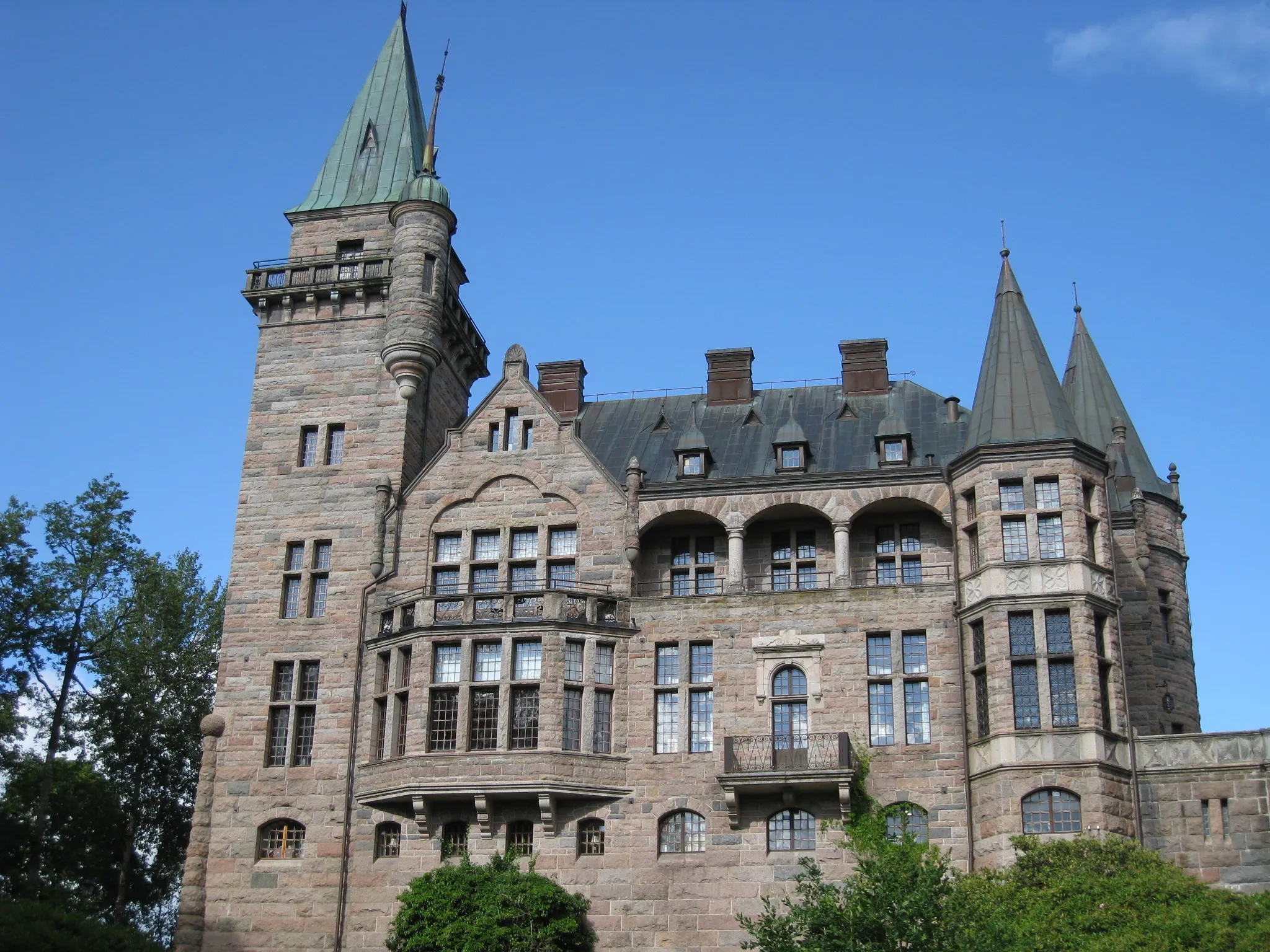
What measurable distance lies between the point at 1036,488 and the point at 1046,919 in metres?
11.7

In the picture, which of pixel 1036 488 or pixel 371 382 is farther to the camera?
pixel 371 382

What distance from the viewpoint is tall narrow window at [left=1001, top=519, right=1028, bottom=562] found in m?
36.9

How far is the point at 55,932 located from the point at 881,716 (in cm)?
1895

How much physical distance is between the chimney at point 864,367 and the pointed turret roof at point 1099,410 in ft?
17.1

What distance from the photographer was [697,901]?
118 ft

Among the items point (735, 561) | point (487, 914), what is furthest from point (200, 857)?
point (735, 561)

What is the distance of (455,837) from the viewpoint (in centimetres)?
3794

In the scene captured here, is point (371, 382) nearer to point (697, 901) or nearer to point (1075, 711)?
point (697, 901)

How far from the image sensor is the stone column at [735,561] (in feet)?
130

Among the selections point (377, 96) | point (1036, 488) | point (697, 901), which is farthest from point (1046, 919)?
point (377, 96)

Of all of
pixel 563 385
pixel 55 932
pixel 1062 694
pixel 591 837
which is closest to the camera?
pixel 55 932

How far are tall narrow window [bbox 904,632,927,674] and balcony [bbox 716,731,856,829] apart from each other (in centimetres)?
249

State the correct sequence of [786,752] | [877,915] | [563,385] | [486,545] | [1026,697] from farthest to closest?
1. [563,385]
2. [486,545]
3. [786,752]
4. [1026,697]
5. [877,915]

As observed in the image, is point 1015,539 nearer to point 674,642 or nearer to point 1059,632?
point 1059,632
